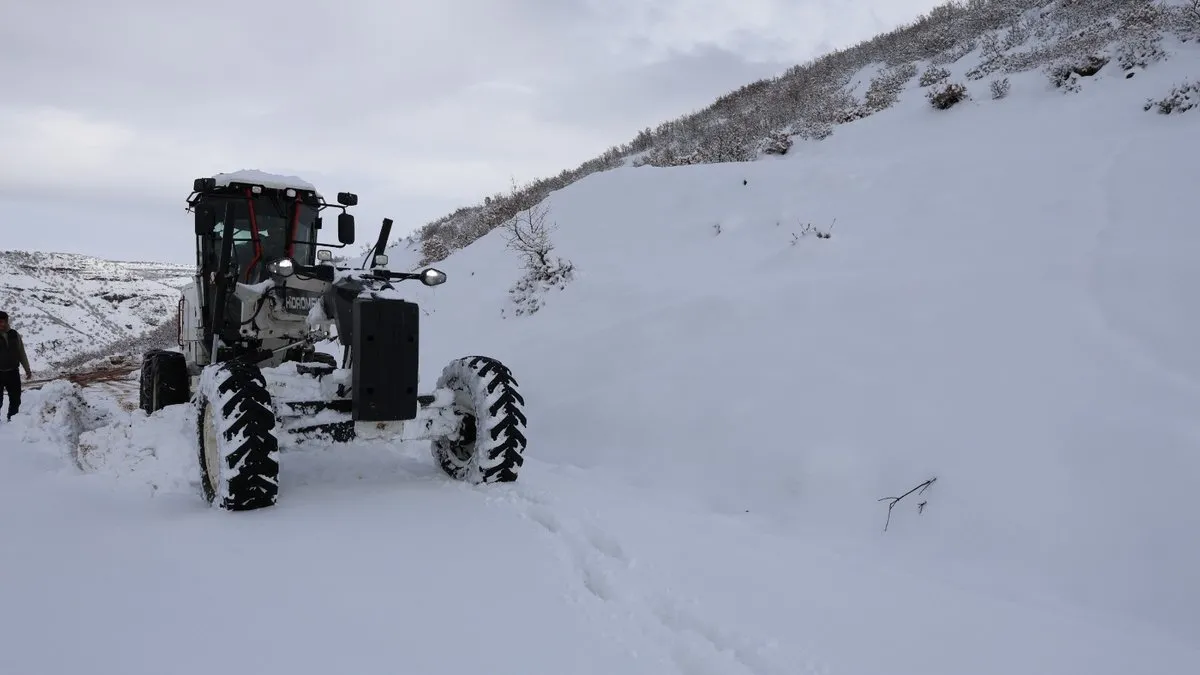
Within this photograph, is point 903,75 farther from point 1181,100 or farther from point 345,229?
point 345,229

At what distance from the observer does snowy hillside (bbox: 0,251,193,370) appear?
31.0 m

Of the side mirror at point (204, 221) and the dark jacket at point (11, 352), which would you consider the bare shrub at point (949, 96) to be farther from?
the dark jacket at point (11, 352)

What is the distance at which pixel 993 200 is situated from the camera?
6.48 metres

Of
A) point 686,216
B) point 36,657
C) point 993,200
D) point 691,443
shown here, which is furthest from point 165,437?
point 993,200

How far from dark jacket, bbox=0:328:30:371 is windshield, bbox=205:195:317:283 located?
16.5 ft

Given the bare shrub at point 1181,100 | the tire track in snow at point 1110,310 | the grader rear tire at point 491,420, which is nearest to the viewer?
the tire track in snow at point 1110,310

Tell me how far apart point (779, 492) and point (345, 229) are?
3.78 meters

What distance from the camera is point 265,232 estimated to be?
19.3ft

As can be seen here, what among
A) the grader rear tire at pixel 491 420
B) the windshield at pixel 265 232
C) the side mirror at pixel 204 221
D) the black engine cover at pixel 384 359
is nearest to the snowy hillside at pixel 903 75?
the grader rear tire at pixel 491 420

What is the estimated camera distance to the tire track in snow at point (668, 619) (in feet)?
7.95

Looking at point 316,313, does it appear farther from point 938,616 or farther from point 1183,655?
point 1183,655

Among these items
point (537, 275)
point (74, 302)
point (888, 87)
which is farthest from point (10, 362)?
point (74, 302)

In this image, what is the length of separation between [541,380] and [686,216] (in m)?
3.93

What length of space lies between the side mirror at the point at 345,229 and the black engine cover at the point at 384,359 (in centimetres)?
141
